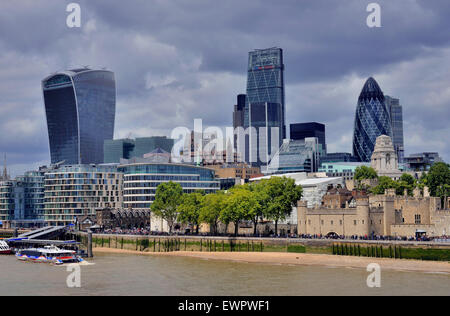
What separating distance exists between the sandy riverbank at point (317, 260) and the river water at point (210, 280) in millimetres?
3745

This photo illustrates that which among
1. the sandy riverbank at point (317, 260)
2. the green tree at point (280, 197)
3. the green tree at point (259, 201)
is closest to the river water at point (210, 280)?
the sandy riverbank at point (317, 260)

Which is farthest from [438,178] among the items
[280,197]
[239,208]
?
[239,208]

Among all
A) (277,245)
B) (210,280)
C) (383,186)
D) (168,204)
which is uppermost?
(383,186)

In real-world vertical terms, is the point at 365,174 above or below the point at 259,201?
above

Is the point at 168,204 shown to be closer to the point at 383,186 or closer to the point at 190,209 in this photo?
the point at 190,209

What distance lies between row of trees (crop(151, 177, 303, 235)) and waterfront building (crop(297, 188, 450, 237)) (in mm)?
8574

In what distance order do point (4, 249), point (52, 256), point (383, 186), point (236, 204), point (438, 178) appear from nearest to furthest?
1. point (52, 256)
2. point (236, 204)
3. point (4, 249)
4. point (383, 186)
5. point (438, 178)

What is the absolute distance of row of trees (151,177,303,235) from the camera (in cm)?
12394

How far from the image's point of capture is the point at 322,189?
14762 cm

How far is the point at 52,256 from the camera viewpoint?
110000mm

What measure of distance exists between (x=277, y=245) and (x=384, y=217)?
19.6 m

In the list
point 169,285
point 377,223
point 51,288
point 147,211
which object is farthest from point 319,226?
point 147,211
